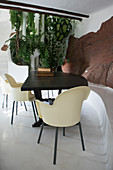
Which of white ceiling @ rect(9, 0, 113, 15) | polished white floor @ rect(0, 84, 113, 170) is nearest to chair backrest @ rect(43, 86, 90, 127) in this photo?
polished white floor @ rect(0, 84, 113, 170)

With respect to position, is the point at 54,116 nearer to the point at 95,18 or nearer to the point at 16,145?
the point at 16,145

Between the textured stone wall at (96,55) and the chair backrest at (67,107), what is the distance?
242 cm

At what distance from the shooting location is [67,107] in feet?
5.02

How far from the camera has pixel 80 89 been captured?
57.9 inches

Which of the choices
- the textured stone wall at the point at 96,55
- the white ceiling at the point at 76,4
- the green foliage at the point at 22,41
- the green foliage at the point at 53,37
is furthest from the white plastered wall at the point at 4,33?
the textured stone wall at the point at 96,55

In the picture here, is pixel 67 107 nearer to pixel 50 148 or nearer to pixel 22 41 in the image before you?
pixel 50 148

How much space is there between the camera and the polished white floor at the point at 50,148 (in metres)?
1.53

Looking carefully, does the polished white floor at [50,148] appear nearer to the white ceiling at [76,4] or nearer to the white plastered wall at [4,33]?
the white ceiling at [76,4]

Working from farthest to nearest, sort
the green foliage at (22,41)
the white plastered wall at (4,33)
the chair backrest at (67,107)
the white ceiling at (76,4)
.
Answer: the white plastered wall at (4,33) → the green foliage at (22,41) → the white ceiling at (76,4) → the chair backrest at (67,107)

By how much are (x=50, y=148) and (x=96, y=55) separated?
11.6ft

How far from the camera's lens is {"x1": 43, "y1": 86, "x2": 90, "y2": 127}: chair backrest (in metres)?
1.47

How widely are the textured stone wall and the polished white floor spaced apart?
5.65 ft

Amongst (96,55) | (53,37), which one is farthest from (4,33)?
(96,55)

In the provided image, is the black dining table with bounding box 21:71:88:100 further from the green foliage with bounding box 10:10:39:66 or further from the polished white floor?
the green foliage with bounding box 10:10:39:66
